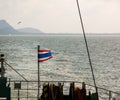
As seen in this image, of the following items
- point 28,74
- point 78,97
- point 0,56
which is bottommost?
point 78,97

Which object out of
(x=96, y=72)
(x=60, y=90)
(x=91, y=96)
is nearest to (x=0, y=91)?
(x=60, y=90)

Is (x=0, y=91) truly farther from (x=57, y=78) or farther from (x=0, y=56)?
(x=57, y=78)

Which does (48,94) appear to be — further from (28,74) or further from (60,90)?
(28,74)

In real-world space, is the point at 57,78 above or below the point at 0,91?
above

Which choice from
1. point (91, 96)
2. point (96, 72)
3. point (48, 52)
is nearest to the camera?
point (91, 96)

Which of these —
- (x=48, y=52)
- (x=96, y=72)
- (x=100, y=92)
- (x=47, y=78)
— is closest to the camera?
(x=48, y=52)

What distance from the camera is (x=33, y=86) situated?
37.8 metres

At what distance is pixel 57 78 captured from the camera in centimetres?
4947

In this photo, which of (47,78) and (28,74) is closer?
(47,78)

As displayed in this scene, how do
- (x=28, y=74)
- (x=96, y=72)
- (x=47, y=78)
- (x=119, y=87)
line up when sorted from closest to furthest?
(x=119, y=87) < (x=47, y=78) < (x=28, y=74) < (x=96, y=72)

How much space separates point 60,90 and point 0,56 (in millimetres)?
2626

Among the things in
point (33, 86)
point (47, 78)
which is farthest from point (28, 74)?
point (33, 86)

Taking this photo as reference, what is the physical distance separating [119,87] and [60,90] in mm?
33858

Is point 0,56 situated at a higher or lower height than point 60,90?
higher
